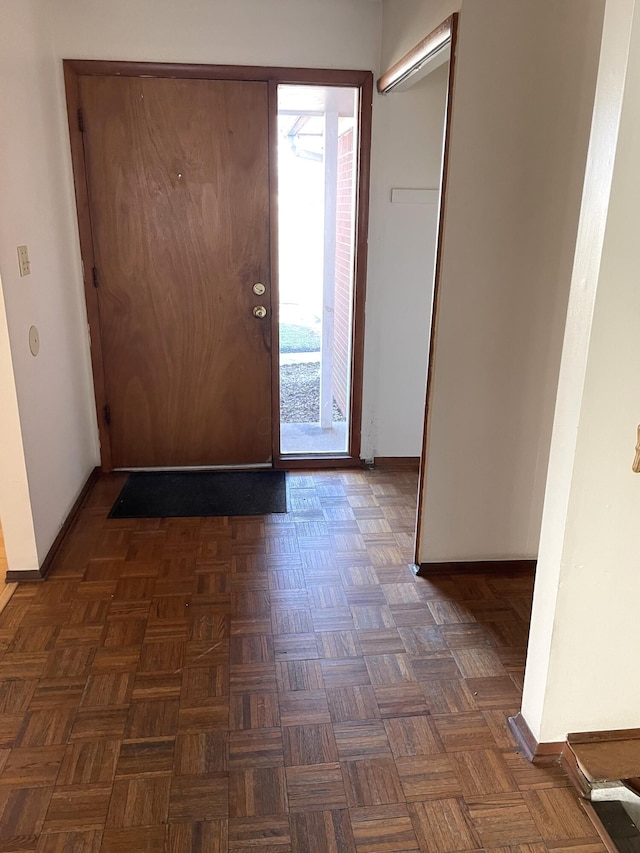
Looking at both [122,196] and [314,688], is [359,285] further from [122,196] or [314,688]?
[314,688]

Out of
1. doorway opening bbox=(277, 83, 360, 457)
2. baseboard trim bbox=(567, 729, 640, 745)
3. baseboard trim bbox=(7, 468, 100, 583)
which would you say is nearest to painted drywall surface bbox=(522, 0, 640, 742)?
baseboard trim bbox=(567, 729, 640, 745)

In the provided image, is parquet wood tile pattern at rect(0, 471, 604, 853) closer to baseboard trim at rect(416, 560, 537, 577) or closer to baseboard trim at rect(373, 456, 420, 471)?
baseboard trim at rect(416, 560, 537, 577)

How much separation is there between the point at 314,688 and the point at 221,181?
232 centimetres

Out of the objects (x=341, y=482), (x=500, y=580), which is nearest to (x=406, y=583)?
(x=500, y=580)

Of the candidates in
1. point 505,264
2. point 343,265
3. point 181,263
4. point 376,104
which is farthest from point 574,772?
point 343,265

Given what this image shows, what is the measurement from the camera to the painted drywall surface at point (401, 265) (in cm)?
320

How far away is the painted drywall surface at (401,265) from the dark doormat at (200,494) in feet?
2.11

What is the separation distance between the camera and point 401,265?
338cm

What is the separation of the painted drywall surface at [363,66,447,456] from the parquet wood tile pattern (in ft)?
2.87

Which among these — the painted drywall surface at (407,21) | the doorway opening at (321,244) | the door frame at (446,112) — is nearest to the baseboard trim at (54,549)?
the doorway opening at (321,244)

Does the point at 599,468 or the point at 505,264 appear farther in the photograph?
the point at 505,264

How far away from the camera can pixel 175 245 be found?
323 centimetres

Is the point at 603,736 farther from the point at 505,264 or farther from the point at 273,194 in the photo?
the point at 273,194

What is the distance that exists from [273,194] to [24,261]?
125cm
